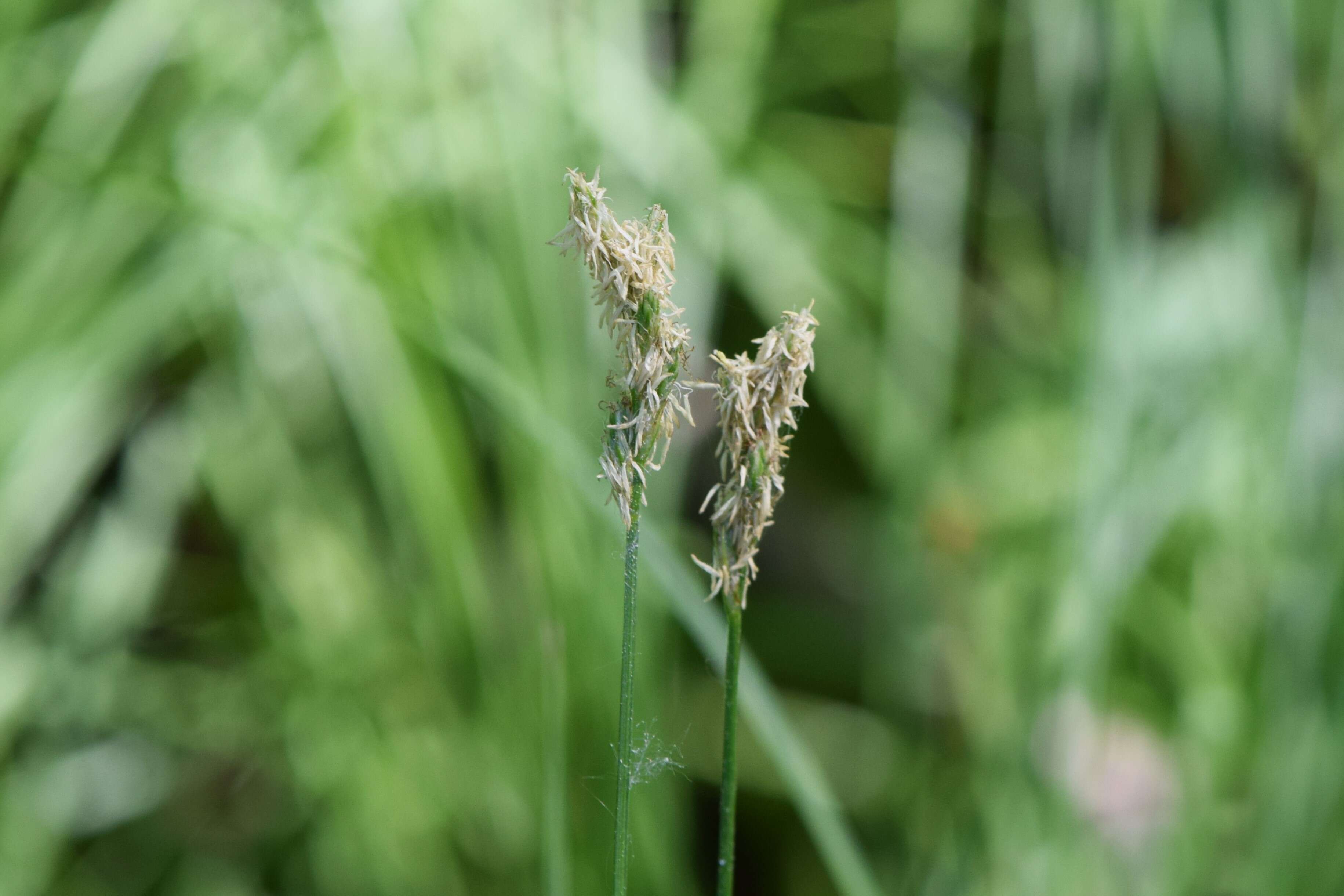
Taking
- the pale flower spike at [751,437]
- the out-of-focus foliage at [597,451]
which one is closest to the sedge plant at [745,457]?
the pale flower spike at [751,437]

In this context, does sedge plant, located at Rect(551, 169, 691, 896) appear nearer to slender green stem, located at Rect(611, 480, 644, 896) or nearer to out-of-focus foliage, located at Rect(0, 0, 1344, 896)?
slender green stem, located at Rect(611, 480, 644, 896)

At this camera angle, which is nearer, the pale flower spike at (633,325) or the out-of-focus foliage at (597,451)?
the pale flower spike at (633,325)

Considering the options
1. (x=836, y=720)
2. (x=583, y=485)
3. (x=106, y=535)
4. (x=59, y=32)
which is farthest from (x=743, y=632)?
(x=59, y=32)

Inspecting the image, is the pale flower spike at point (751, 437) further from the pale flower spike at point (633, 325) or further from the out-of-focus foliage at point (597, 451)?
the out-of-focus foliage at point (597, 451)

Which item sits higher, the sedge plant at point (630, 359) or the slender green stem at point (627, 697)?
the sedge plant at point (630, 359)

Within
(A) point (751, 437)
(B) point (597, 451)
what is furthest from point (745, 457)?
(B) point (597, 451)

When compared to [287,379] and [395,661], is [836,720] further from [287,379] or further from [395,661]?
[287,379]

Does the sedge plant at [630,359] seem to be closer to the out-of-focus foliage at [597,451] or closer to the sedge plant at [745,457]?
the sedge plant at [745,457]
